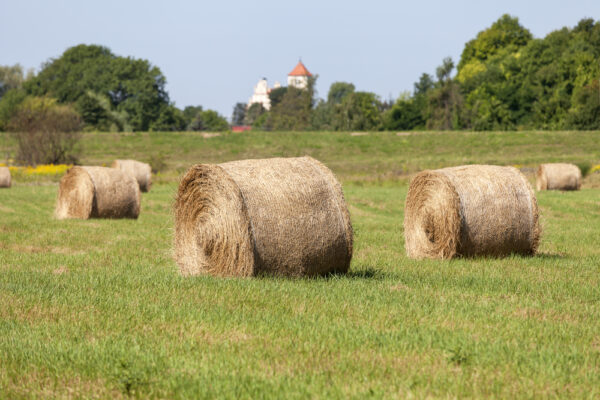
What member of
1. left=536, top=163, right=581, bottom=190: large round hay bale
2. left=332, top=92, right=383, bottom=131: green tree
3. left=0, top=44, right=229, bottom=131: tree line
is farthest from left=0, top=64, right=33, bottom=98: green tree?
left=536, top=163, right=581, bottom=190: large round hay bale

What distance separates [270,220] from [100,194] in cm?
1207

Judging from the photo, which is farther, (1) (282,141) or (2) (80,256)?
(1) (282,141)

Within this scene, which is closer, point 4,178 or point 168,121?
point 4,178

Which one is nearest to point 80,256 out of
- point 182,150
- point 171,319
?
point 171,319

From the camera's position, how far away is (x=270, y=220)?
10273 millimetres

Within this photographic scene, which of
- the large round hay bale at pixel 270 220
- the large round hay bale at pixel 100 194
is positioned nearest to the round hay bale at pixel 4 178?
the large round hay bale at pixel 100 194

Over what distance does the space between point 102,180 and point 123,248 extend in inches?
296

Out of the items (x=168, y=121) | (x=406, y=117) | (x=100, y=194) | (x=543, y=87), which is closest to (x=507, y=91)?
(x=543, y=87)

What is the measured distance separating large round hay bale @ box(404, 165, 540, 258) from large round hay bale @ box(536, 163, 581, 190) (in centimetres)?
2157

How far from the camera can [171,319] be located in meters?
7.66

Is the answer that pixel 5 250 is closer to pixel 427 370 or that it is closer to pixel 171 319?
pixel 171 319

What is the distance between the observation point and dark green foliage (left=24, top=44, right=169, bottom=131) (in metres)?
107

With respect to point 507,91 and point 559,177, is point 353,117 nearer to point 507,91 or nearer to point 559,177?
point 507,91

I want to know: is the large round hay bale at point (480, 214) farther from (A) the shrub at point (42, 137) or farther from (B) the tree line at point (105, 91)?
(B) the tree line at point (105, 91)
